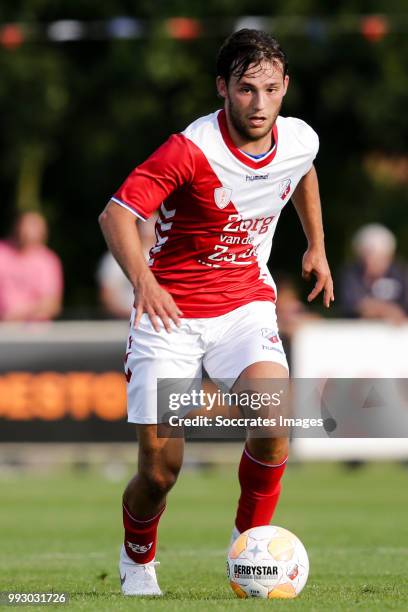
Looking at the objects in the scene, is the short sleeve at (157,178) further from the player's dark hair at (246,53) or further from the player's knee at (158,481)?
the player's knee at (158,481)

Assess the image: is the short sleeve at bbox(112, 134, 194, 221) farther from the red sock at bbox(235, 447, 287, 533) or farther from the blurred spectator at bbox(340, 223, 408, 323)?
the blurred spectator at bbox(340, 223, 408, 323)

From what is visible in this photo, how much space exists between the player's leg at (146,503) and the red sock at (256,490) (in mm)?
342

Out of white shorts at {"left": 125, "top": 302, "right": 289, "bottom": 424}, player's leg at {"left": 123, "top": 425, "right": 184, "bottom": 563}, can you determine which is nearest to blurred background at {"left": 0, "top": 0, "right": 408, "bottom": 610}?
player's leg at {"left": 123, "top": 425, "right": 184, "bottom": 563}

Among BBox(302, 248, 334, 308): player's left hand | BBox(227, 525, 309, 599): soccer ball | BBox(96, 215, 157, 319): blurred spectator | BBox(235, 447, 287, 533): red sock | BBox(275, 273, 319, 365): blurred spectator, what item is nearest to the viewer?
BBox(227, 525, 309, 599): soccer ball

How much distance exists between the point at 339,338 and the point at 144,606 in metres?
9.19

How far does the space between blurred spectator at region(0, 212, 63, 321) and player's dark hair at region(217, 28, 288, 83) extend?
840 centimetres

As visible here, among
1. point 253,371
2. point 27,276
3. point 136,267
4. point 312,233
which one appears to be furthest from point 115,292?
point 136,267

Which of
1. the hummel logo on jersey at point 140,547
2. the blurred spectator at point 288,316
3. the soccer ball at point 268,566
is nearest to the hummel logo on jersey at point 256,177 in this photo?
the soccer ball at point 268,566

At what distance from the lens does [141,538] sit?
7.49 meters

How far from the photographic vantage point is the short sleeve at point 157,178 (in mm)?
6879

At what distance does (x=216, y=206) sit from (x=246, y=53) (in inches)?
28.9

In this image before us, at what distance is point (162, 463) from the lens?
7.27 m

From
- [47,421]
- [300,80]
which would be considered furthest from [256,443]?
[300,80]

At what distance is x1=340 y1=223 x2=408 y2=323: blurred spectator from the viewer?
15766 millimetres
